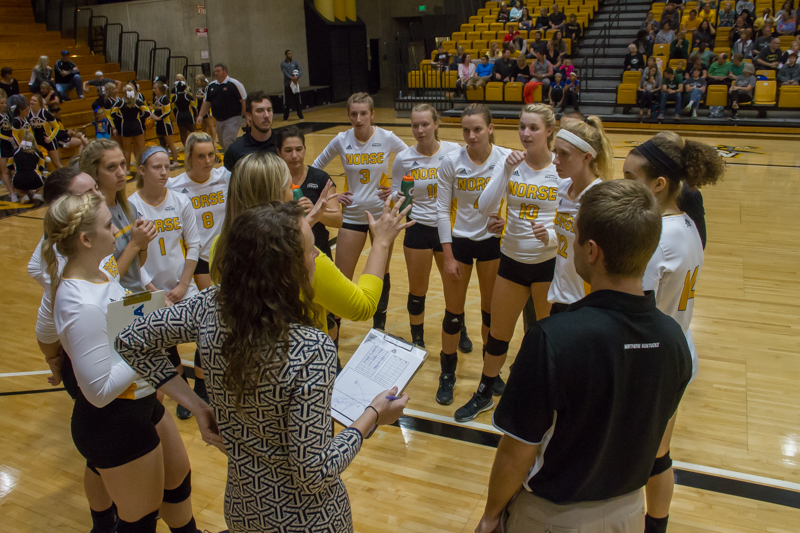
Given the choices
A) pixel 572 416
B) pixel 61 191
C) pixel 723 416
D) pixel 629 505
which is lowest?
pixel 723 416

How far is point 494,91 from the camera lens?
572 inches

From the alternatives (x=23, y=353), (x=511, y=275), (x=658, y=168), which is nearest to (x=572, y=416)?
(x=658, y=168)

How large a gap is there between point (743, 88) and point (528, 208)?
1142 cm

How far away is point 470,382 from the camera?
12.6ft

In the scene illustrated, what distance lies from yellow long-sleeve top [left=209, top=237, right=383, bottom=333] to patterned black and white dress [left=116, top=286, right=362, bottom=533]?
0.41 meters

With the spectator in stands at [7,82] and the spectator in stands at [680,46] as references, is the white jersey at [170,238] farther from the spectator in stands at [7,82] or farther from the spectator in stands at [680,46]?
the spectator in stands at [680,46]

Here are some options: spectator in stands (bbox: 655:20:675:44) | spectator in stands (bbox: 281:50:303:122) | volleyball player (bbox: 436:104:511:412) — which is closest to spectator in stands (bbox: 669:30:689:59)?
spectator in stands (bbox: 655:20:675:44)

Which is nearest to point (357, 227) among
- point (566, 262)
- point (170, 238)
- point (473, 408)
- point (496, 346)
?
point (170, 238)

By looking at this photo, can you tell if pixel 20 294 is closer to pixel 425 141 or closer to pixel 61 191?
pixel 61 191

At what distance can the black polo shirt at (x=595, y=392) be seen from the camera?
1.32 metres

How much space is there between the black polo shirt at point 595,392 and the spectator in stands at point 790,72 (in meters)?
13.4

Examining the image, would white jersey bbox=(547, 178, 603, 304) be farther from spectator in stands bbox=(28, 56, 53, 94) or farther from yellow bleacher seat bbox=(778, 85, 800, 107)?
spectator in stands bbox=(28, 56, 53, 94)

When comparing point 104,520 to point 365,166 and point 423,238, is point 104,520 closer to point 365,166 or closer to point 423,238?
point 423,238

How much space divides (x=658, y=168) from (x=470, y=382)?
2105mm
